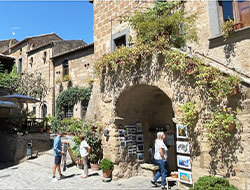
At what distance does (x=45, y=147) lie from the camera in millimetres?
11273

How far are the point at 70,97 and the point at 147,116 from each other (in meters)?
11.1

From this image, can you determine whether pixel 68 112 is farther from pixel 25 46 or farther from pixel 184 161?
pixel 184 161

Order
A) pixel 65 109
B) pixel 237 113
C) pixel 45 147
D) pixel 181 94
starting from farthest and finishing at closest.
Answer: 1. pixel 65 109
2. pixel 45 147
3. pixel 181 94
4. pixel 237 113

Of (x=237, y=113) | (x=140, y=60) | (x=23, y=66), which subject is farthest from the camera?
(x=23, y=66)

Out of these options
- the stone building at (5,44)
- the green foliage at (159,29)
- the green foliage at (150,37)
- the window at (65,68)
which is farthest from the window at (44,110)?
the green foliage at (159,29)

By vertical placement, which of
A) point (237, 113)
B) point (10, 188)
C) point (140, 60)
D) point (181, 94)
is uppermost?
point (140, 60)

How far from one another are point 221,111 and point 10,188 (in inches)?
246

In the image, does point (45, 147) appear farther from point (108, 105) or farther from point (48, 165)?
point (108, 105)

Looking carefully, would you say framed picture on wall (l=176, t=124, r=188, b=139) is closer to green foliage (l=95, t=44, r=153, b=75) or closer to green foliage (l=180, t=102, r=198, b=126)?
green foliage (l=180, t=102, r=198, b=126)

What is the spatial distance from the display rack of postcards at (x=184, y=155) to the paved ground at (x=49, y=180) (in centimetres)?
133

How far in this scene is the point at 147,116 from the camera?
755 cm

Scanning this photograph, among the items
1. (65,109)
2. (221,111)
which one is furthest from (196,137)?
(65,109)

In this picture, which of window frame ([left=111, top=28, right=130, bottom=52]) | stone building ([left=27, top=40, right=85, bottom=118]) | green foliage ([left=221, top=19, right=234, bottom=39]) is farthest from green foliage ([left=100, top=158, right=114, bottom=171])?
stone building ([left=27, top=40, right=85, bottom=118])

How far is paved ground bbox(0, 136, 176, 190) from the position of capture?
6.05 metres
